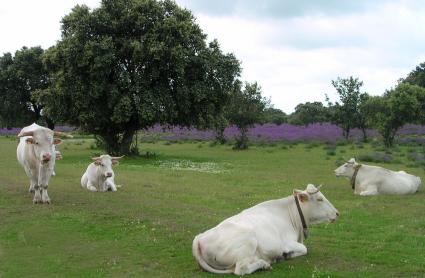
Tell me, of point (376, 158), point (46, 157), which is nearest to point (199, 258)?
point (46, 157)

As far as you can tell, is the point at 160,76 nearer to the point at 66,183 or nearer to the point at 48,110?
the point at 48,110

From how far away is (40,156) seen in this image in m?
14.9

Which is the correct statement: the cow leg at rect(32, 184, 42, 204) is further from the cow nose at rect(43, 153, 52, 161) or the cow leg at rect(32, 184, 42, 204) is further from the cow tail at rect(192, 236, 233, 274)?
the cow tail at rect(192, 236, 233, 274)

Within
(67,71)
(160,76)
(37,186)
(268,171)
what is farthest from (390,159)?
(37,186)

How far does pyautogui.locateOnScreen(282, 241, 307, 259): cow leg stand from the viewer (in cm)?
939

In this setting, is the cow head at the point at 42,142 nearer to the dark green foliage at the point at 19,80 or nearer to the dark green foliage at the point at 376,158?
the dark green foliage at the point at 376,158

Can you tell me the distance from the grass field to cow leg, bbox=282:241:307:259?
0.14 meters

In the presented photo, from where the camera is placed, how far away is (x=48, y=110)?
3294cm

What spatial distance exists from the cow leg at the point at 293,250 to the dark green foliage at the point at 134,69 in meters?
22.3

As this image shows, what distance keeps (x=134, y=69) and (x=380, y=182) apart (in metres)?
19.3

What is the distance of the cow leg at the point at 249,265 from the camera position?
27.4 ft

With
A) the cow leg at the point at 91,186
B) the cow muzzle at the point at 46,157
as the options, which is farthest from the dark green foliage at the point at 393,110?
the cow muzzle at the point at 46,157

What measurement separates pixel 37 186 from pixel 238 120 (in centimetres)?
3181

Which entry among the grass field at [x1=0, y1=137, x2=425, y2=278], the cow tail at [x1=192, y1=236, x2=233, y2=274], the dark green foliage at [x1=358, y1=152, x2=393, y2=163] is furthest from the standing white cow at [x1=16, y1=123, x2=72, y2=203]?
the dark green foliage at [x1=358, y1=152, x2=393, y2=163]
